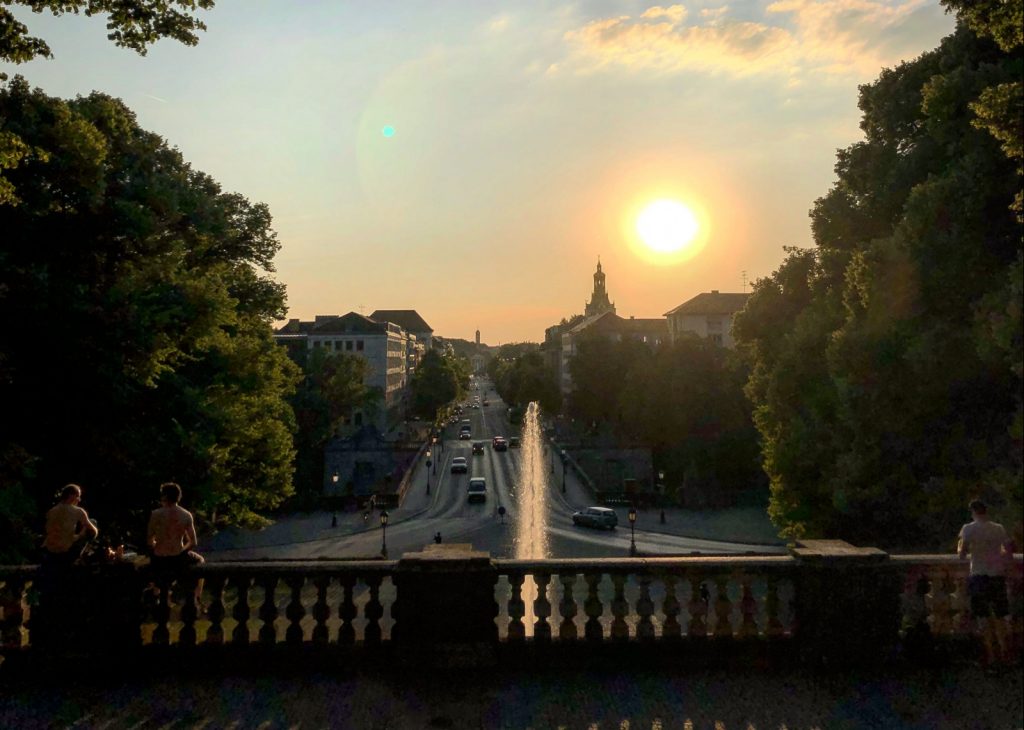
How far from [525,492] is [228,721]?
199 ft

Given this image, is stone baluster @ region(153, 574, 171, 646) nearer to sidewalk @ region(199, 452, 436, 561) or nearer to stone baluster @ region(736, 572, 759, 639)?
stone baluster @ region(736, 572, 759, 639)

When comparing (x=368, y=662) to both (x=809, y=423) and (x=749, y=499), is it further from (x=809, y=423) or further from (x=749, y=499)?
(x=749, y=499)

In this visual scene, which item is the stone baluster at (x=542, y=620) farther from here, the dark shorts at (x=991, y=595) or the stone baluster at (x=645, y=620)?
the dark shorts at (x=991, y=595)

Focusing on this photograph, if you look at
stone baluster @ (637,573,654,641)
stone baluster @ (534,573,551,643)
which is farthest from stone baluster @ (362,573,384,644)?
stone baluster @ (637,573,654,641)

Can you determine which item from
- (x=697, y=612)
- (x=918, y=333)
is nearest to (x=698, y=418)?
(x=918, y=333)

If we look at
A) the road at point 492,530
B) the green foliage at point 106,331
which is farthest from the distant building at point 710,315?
the green foliage at point 106,331

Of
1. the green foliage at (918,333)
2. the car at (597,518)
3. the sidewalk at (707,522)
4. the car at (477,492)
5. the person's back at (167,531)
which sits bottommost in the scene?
the sidewalk at (707,522)

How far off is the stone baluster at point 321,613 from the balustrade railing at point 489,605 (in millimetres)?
14

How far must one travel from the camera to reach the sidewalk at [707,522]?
49.2 metres

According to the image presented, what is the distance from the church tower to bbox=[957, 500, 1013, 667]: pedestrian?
181m

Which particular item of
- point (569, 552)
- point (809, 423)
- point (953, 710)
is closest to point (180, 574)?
point (953, 710)

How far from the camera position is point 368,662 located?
8.08 meters

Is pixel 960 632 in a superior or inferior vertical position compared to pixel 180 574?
inferior

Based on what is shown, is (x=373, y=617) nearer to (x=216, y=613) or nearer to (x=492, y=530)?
(x=216, y=613)
